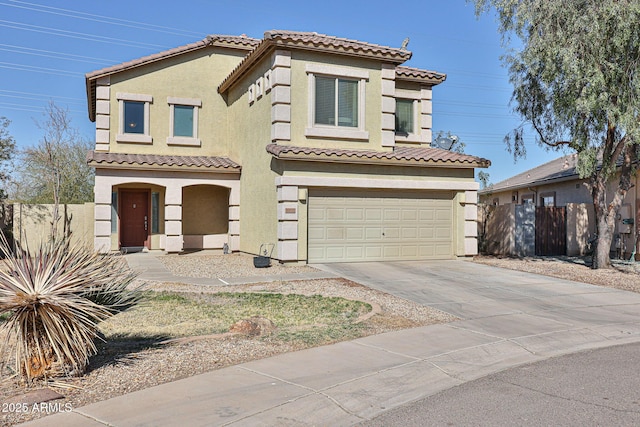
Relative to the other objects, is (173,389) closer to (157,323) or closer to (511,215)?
(157,323)

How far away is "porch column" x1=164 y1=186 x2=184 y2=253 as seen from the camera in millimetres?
20359

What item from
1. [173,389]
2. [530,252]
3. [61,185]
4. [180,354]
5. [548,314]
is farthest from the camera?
[61,185]

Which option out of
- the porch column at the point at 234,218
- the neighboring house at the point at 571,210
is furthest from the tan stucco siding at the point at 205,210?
the neighboring house at the point at 571,210

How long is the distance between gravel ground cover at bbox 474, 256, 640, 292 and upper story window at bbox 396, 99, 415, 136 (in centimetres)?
581

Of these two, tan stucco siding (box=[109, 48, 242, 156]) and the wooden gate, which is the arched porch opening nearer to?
tan stucco siding (box=[109, 48, 242, 156])

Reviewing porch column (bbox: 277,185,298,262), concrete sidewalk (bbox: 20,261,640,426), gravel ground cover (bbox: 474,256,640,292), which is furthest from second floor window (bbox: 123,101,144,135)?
concrete sidewalk (bbox: 20,261,640,426)

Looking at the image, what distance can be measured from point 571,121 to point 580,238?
305 inches

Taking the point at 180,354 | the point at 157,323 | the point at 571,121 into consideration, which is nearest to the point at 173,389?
the point at 180,354

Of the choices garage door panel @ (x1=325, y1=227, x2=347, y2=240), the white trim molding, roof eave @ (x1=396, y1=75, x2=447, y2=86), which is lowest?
garage door panel @ (x1=325, y1=227, x2=347, y2=240)

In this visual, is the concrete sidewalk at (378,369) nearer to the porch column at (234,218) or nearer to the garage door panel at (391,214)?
the garage door panel at (391,214)

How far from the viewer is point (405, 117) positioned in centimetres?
2202

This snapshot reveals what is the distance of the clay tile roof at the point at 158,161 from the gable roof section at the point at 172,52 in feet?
9.29

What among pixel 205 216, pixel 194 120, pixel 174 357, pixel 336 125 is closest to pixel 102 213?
pixel 205 216

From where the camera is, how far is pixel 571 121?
16.2m
